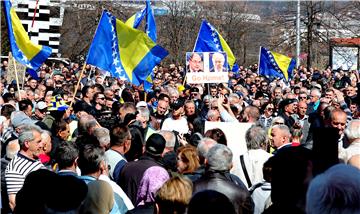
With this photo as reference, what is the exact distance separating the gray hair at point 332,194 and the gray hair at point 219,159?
247 centimetres

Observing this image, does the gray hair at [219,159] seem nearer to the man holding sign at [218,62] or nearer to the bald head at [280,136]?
the bald head at [280,136]

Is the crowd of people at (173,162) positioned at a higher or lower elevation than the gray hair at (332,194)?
lower

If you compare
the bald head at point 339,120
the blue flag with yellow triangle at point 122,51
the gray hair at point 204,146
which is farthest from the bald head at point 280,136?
the blue flag with yellow triangle at point 122,51

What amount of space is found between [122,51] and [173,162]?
18.5 ft

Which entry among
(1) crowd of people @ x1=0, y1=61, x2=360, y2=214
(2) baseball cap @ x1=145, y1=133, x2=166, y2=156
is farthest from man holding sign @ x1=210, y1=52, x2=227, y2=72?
(2) baseball cap @ x1=145, y1=133, x2=166, y2=156

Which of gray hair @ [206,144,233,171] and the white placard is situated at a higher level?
gray hair @ [206,144,233,171]

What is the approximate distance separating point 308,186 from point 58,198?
1.62 meters

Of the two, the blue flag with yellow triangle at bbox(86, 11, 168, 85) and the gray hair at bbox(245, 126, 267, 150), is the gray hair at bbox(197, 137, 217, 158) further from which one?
the blue flag with yellow triangle at bbox(86, 11, 168, 85)

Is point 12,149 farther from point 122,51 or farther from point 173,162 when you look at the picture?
point 122,51

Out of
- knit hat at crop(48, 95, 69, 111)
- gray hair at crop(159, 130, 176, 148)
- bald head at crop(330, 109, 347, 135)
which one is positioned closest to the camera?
gray hair at crop(159, 130, 176, 148)

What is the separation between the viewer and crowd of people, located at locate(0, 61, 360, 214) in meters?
3.60

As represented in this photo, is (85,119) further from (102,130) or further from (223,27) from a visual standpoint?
(223,27)

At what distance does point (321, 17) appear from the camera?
116 feet

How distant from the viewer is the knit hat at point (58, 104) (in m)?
11.3
